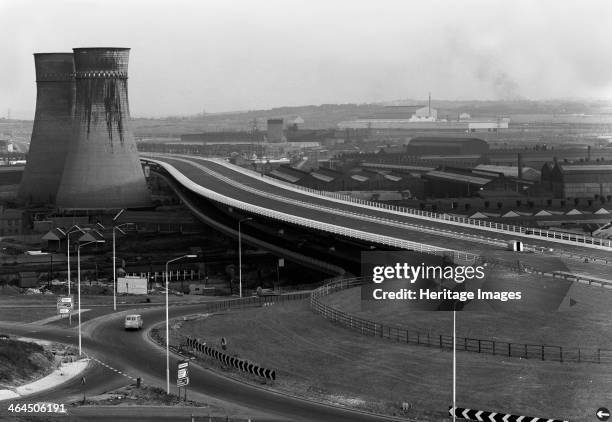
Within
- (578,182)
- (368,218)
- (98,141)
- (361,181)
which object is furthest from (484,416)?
(361,181)

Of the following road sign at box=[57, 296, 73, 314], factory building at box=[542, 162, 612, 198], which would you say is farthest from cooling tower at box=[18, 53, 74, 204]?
road sign at box=[57, 296, 73, 314]

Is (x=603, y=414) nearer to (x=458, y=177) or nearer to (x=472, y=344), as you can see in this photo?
(x=472, y=344)

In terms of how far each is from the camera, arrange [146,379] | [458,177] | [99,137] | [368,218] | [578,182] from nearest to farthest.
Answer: [146,379]
[368,218]
[99,137]
[578,182]
[458,177]

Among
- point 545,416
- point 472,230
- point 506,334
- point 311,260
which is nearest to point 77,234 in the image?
point 311,260

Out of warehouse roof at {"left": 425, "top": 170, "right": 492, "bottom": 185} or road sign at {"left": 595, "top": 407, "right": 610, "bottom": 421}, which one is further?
warehouse roof at {"left": 425, "top": 170, "right": 492, "bottom": 185}

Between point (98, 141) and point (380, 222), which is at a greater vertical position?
point (98, 141)

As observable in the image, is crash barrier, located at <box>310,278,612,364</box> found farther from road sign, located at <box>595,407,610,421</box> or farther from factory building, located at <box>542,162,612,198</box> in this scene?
factory building, located at <box>542,162,612,198</box>
